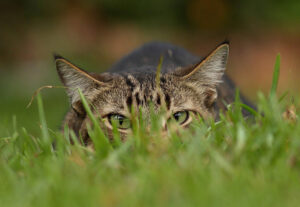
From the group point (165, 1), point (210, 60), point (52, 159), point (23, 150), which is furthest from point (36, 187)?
point (165, 1)

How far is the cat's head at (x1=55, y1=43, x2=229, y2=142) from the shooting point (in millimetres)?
3102

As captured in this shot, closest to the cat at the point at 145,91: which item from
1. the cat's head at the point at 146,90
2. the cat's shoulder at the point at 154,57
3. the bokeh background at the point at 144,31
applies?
the cat's head at the point at 146,90

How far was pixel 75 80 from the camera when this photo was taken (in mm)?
3234

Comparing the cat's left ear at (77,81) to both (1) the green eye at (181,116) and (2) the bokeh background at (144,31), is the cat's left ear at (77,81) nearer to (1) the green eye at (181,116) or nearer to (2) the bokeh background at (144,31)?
(1) the green eye at (181,116)

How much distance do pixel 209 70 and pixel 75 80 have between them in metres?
0.82

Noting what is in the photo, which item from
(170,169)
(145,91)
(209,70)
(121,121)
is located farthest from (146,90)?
(170,169)

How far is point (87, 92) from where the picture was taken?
3.30 metres

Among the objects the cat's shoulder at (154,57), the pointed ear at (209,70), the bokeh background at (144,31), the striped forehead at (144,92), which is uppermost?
the bokeh background at (144,31)

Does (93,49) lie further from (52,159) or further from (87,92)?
(52,159)

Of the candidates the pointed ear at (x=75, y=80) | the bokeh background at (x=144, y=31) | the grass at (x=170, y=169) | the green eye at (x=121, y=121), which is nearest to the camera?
the grass at (x=170, y=169)

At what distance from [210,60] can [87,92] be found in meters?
0.78

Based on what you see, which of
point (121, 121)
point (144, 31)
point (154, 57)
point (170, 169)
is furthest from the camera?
point (144, 31)

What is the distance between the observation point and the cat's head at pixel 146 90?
122 inches

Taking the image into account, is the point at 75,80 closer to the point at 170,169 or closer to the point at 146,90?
the point at 146,90
